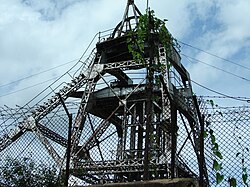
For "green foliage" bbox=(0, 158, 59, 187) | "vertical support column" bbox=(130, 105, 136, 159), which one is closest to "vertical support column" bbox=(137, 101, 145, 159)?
"vertical support column" bbox=(130, 105, 136, 159)

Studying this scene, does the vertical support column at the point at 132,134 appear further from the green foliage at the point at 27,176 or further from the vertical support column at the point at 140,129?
the green foliage at the point at 27,176

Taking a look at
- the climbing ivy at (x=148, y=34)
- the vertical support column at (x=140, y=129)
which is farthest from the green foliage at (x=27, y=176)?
the vertical support column at (x=140, y=129)

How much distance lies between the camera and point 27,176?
864 centimetres

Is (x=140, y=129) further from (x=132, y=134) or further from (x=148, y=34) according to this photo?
(x=148, y=34)

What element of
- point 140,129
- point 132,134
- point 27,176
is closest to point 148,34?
point 27,176

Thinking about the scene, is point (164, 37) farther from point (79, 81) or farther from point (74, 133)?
point (79, 81)

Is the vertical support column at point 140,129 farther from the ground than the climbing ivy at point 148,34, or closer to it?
farther from the ground

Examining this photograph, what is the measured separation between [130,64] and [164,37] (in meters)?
20.8

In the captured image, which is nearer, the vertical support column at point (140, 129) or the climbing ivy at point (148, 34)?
the climbing ivy at point (148, 34)

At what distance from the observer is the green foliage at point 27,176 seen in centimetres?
834

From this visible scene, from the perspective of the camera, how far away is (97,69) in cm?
2888

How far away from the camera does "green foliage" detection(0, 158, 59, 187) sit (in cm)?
834

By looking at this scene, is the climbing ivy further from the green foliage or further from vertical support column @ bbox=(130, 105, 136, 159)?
vertical support column @ bbox=(130, 105, 136, 159)

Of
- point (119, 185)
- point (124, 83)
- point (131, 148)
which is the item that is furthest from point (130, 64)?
point (119, 185)
